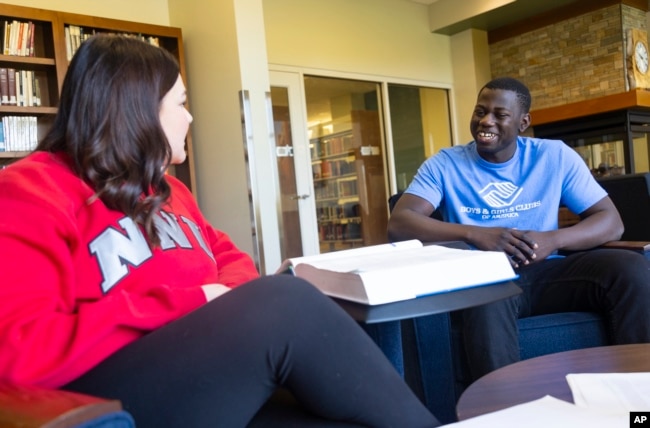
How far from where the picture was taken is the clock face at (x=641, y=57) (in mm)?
5359

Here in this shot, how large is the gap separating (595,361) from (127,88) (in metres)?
0.90

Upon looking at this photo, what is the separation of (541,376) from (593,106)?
5027 mm

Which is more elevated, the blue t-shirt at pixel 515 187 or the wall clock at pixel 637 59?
the wall clock at pixel 637 59

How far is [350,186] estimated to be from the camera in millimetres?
5340

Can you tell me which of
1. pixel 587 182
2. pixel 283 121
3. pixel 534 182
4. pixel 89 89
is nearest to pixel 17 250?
pixel 89 89

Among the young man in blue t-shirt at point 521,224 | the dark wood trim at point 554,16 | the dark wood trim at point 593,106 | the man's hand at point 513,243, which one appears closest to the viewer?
the young man in blue t-shirt at point 521,224

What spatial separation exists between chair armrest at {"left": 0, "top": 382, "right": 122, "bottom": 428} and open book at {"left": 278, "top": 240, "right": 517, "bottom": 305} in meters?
0.42

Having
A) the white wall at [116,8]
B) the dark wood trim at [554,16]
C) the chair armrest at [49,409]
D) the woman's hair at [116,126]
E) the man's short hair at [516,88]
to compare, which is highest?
the dark wood trim at [554,16]

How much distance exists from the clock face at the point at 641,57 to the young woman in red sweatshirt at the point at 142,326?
223 inches

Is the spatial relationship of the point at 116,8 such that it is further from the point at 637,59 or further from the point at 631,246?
the point at 637,59

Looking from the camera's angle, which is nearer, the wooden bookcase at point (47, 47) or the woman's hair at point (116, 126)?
the woman's hair at point (116, 126)

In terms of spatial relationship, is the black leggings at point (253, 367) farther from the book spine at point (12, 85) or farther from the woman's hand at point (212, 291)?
the book spine at point (12, 85)

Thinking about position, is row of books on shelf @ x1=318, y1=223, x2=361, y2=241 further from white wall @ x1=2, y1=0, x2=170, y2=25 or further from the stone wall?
the stone wall

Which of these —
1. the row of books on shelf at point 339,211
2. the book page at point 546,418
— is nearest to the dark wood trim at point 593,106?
the row of books on shelf at point 339,211
